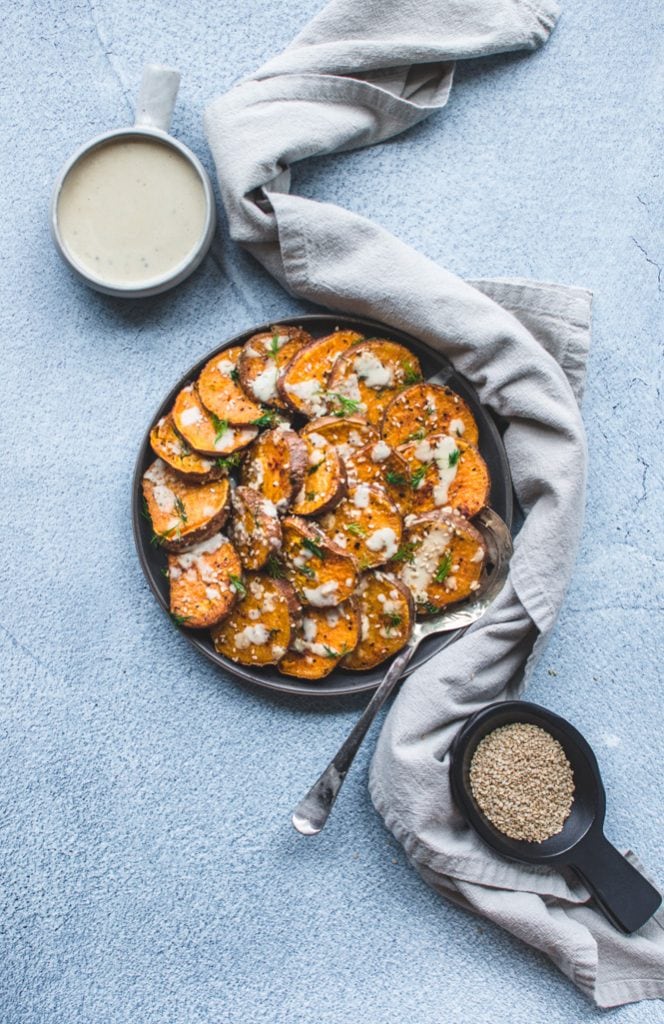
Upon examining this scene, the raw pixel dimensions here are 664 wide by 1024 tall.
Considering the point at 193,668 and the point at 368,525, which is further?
the point at 193,668

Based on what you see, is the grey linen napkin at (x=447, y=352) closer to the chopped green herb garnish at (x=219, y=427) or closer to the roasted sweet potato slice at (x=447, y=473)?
the roasted sweet potato slice at (x=447, y=473)

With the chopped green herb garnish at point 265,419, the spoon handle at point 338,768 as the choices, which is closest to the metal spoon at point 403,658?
the spoon handle at point 338,768

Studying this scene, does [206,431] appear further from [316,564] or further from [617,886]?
[617,886]

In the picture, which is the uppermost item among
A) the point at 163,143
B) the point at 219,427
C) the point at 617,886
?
the point at 163,143

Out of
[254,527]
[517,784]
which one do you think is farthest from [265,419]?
[517,784]

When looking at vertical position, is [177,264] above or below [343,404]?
above

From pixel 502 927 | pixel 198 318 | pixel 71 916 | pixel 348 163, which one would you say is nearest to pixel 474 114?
pixel 348 163

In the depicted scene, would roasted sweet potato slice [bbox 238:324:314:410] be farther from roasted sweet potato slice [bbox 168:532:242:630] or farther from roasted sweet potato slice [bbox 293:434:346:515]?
roasted sweet potato slice [bbox 168:532:242:630]
